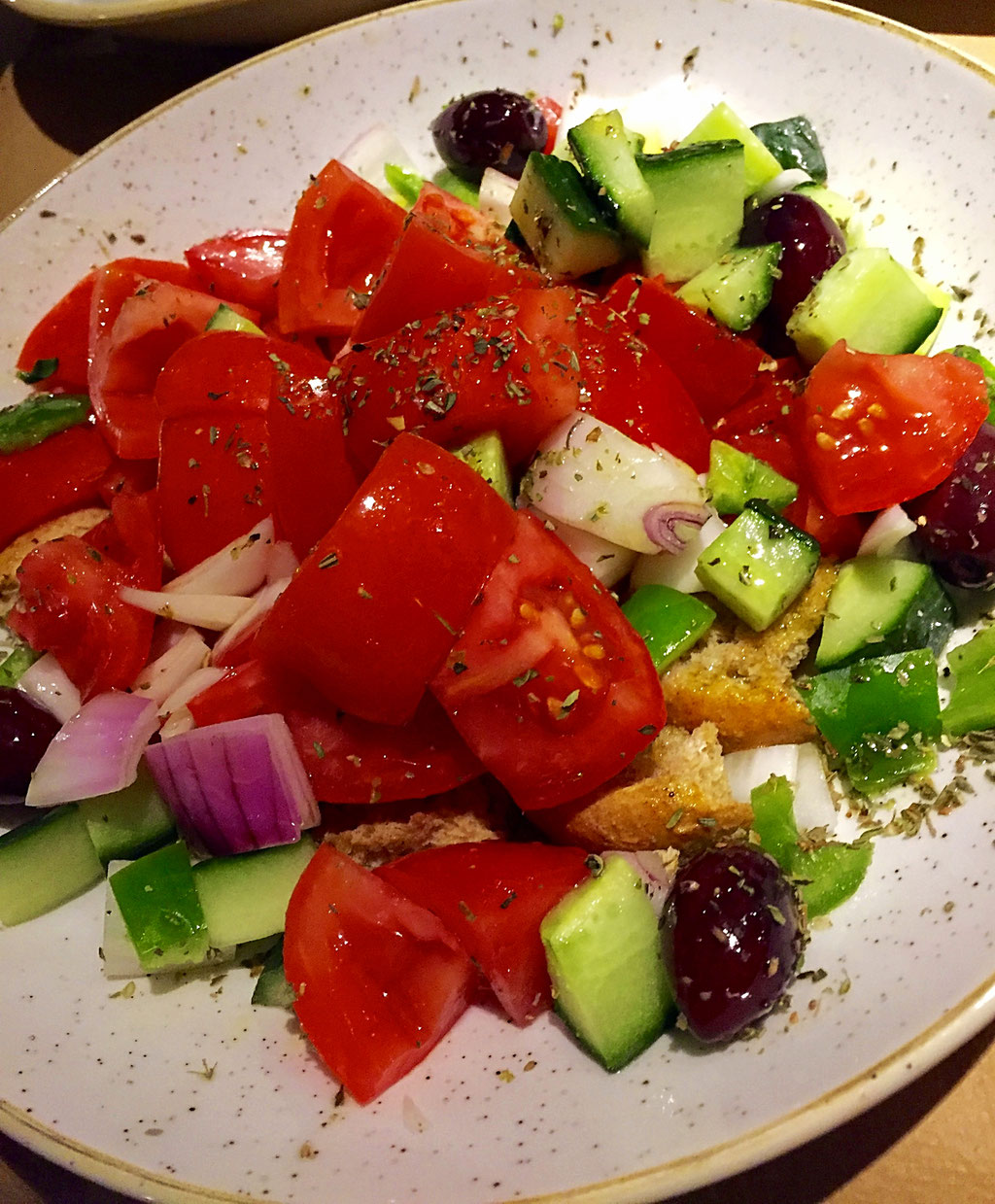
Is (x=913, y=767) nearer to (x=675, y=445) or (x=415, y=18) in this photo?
(x=675, y=445)

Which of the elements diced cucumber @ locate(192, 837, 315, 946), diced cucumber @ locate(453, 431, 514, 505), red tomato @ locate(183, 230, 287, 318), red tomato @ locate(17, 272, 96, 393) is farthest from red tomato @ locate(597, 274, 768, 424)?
red tomato @ locate(17, 272, 96, 393)

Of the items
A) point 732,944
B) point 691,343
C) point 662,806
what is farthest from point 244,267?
point 732,944

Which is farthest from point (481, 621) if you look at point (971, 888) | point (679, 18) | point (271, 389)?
point (679, 18)

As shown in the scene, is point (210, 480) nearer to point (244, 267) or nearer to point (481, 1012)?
point (244, 267)

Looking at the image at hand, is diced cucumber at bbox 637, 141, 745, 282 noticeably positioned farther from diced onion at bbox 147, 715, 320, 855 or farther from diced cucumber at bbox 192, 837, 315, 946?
diced cucumber at bbox 192, 837, 315, 946

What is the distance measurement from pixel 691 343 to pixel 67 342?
63.4 inches

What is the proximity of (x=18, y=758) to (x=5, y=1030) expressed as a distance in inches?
19.1

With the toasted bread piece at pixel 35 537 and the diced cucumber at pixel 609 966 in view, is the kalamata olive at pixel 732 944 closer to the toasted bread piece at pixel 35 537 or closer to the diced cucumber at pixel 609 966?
the diced cucumber at pixel 609 966

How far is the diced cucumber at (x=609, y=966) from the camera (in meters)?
1.35

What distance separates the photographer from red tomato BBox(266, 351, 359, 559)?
1.68 metres

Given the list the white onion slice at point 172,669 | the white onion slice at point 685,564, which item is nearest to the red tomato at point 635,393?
the white onion slice at point 685,564

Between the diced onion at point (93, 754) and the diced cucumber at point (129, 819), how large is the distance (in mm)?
39

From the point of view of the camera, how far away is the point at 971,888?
1334 millimetres

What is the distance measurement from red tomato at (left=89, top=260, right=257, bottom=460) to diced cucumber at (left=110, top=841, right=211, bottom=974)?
979 millimetres
